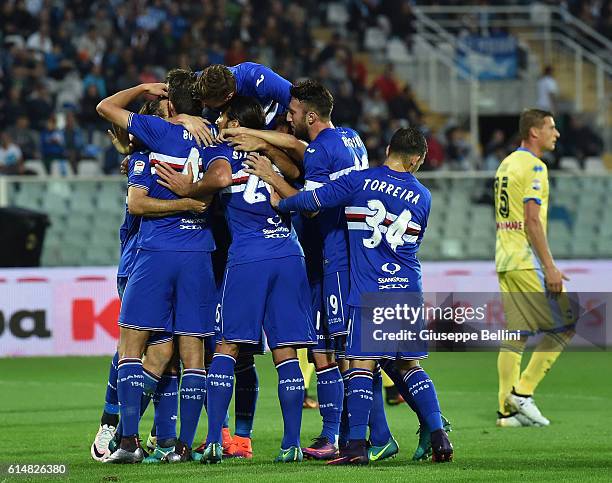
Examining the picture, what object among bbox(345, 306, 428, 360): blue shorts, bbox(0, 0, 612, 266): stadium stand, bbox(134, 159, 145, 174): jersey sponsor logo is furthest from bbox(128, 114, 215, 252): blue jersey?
bbox(0, 0, 612, 266): stadium stand

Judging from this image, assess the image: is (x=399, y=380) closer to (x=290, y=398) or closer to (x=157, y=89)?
(x=290, y=398)

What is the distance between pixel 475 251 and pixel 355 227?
10096 mm

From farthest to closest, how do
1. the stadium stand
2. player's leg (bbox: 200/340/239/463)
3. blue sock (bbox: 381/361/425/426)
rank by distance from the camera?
the stadium stand, blue sock (bbox: 381/361/425/426), player's leg (bbox: 200/340/239/463)

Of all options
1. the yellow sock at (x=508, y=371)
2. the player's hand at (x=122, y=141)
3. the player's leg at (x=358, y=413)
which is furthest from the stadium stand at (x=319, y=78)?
the player's leg at (x=358, y=413)

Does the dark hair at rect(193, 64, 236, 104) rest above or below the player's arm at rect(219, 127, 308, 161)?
above

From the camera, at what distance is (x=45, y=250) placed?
17.4 meters

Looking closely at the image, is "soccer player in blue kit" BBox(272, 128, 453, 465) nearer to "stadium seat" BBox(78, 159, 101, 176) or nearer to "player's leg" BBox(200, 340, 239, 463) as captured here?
"player's leg" BBox(200, 340, 239, 463)

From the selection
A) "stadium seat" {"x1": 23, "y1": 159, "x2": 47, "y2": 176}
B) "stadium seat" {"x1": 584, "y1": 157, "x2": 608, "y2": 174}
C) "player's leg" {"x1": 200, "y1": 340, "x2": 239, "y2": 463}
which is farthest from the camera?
"stadium seat" {"x1": 584, "y1": 157, "x2": 608, "y2": 174}

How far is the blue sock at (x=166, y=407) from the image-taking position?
328 inches

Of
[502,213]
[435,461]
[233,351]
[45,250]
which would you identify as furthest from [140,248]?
[45,250]

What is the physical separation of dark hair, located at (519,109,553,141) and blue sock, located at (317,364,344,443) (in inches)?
134

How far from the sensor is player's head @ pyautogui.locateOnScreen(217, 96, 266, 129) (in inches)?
328

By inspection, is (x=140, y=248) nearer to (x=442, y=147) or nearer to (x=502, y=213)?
(x=502, y=213)

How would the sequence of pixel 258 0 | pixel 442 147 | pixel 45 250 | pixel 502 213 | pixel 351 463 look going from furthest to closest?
pixel 258 0
pixel 442 147
pixel 45 250
pixel 502 213
pixel 351 463
